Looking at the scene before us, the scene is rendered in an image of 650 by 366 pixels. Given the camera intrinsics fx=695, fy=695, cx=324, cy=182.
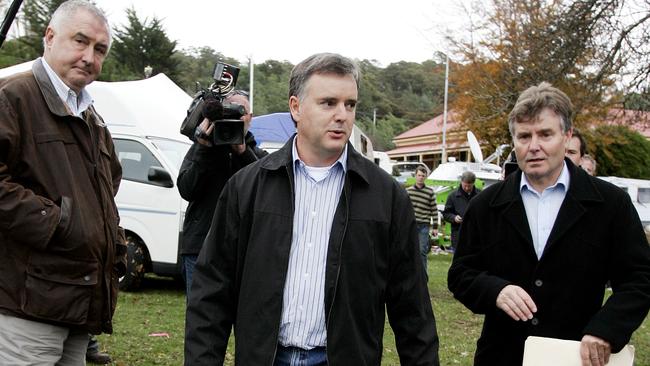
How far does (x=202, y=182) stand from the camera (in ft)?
13.9

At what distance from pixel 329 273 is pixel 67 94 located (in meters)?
1.66

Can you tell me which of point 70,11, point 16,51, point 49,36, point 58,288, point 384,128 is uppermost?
point 16,51

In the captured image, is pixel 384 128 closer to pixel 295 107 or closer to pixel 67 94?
pixel 67 94

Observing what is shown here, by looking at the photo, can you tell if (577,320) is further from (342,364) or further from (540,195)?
(342,364)

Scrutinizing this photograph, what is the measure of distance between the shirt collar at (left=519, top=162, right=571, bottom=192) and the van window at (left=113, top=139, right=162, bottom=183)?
761 cm

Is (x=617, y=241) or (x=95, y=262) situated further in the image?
(x=95, y=262)

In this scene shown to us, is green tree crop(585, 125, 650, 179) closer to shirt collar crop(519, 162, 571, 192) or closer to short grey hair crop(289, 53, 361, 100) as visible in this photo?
shirt collar crop(519, 162, 571, 192)

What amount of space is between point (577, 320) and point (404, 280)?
0.87 m

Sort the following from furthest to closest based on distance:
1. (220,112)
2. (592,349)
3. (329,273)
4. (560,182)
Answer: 1. (220,112)
2. (560,182)
3. (592,349)
4. (329,273)

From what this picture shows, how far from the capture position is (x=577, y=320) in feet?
9.80

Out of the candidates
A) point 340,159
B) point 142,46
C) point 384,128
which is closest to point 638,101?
point 340,159

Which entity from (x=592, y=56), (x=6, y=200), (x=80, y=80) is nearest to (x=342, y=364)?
(x=6, y=200)

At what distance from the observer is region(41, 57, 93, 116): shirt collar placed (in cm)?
327

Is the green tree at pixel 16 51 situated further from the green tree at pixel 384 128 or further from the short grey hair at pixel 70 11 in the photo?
the green tree at pixel 384 128
